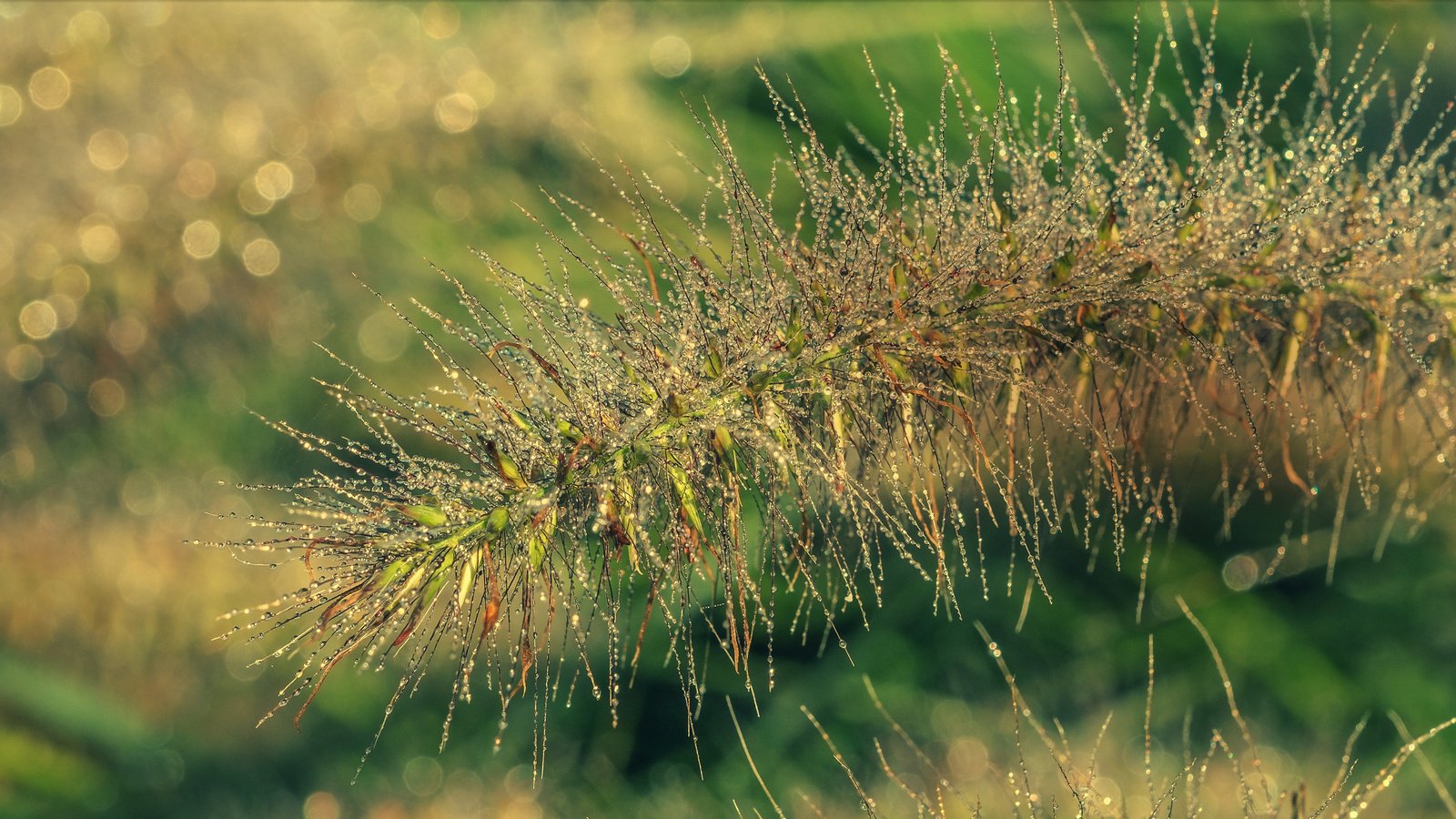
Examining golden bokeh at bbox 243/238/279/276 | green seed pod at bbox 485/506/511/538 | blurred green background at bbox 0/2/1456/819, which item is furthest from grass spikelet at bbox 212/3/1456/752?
golden bokeh at bbox 243/238/279/276

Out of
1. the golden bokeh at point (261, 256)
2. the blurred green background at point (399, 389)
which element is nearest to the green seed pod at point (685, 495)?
the blurred green background at point (399, 389)

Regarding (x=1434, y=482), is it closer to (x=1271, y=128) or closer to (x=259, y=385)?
(x=1271, y=128)

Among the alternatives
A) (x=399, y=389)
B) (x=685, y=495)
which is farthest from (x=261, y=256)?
(x=685, y=495)

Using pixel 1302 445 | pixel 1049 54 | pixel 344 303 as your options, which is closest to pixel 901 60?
pixel 1049 54

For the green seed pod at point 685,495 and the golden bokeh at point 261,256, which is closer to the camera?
the green seed pod at point 685,495

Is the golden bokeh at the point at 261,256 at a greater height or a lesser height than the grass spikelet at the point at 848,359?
lesser

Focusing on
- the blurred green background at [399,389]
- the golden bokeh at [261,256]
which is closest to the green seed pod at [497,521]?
the blurred green background at [399,389]

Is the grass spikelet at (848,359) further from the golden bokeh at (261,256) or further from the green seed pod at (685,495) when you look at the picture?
the golden bokeh at (261,256)

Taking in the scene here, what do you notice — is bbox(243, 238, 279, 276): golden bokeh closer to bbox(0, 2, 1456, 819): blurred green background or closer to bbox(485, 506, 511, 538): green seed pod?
bbox(0, 2, 1456, 819): blurred green background

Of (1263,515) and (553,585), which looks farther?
(1263,515)
